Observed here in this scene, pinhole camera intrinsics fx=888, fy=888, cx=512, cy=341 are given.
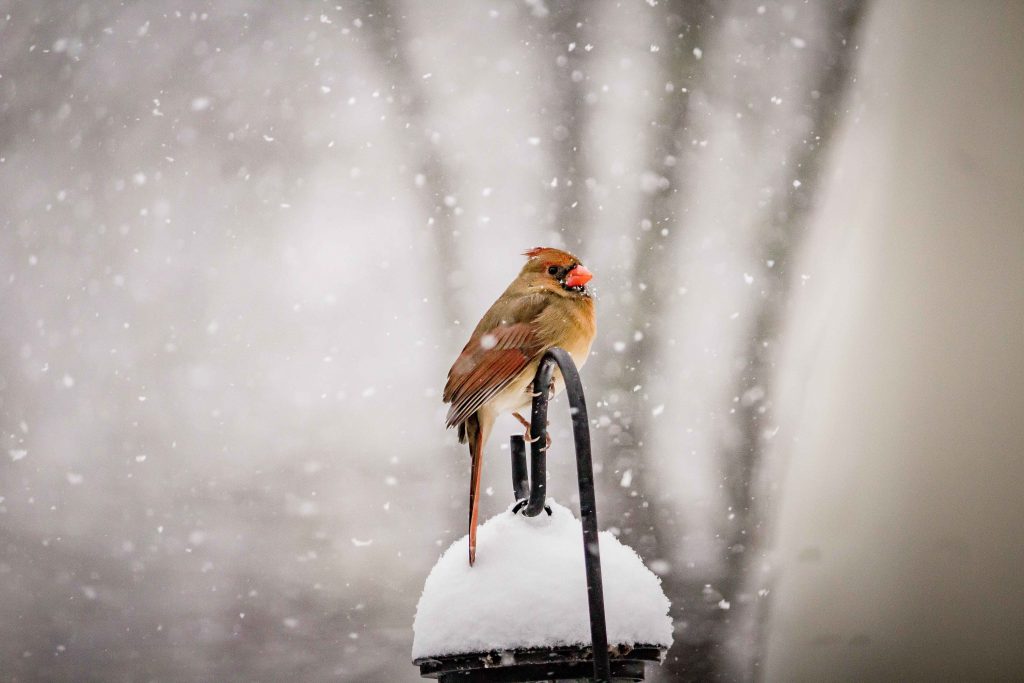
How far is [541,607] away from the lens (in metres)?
0.87

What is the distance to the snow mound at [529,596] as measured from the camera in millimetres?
865

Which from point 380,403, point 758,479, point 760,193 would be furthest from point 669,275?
point 380,403

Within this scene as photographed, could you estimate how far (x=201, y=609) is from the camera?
391cm

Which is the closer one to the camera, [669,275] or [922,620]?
[669,275]

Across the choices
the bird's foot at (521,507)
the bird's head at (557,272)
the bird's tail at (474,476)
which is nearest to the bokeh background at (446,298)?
the bird's head at (557,272)

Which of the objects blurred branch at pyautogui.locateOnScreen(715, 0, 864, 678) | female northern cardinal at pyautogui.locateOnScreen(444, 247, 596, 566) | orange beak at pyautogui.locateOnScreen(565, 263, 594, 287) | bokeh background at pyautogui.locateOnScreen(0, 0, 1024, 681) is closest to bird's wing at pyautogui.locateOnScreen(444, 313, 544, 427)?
female northern cardinal at pyautogui.locateOnScreen(444, 247, 596, 566)

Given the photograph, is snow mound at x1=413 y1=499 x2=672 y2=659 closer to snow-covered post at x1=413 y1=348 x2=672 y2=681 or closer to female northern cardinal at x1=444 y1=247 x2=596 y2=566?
snow-covered post at x1=413 y1=348 x2=672 y2=681

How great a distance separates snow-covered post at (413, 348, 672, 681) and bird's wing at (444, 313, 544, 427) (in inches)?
14.3

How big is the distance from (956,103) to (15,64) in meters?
4.23

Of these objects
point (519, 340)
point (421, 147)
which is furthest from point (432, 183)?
point (519, 340)

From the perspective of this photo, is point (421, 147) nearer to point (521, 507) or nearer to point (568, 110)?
point (568, 110)

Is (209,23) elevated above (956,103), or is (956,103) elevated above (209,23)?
(209,23)

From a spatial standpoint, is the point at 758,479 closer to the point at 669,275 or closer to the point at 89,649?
the point at 669,275

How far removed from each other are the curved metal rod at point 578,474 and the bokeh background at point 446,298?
8.34 ft
